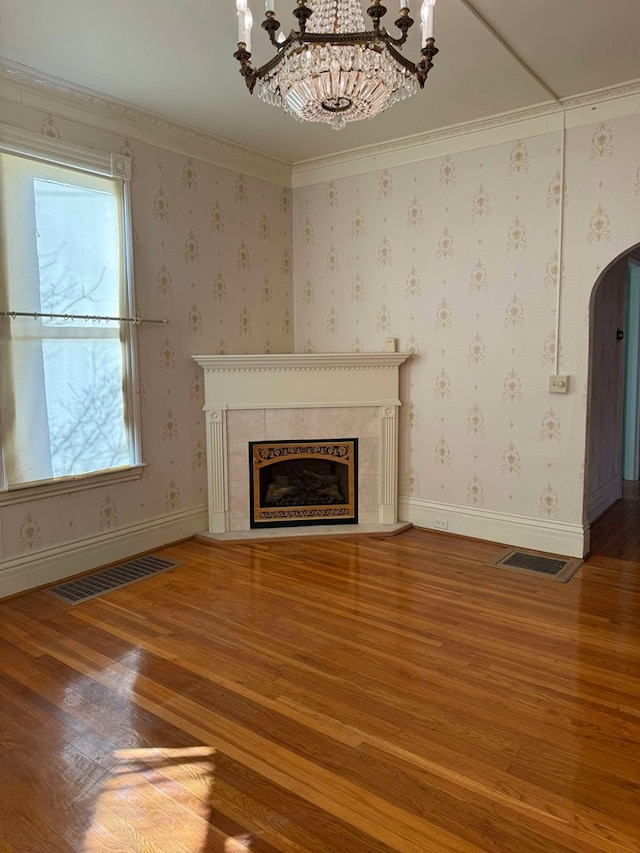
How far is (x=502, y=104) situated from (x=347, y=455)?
98.7 inches

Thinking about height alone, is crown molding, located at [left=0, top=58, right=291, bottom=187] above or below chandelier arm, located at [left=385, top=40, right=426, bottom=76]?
above

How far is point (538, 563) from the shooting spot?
3.76 meters

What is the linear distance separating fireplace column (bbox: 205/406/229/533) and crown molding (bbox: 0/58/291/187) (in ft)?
5.92

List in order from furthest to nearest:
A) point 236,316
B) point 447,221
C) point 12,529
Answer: point 236,316 < point 447,221 < point 12,529

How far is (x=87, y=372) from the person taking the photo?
3594mm

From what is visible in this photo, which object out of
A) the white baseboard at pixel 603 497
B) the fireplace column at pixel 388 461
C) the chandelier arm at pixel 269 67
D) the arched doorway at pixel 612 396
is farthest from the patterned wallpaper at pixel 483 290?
the chandelier arm at pixel 269 67

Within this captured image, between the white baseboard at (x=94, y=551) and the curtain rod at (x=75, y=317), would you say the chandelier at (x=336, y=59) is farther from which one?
the white baseboard at (x=94, y=551)

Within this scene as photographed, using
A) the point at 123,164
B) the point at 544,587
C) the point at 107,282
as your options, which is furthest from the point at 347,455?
the point at 123,164

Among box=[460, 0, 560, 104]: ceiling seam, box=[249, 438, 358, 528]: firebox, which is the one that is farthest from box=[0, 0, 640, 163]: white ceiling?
box=[249, 438, 358, 528]: firebox

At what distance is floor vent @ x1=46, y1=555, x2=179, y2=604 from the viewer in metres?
3.35

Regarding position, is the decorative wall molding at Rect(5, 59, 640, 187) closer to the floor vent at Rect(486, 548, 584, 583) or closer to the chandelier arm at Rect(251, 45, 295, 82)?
the chandelier arm at Rect(251, 45, 295, 82)

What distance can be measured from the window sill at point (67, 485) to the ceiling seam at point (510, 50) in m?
3.07

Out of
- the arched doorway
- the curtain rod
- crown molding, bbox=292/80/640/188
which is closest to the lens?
the curtain rod

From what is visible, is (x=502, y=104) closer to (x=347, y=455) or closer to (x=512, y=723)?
(x=347, y=455)
